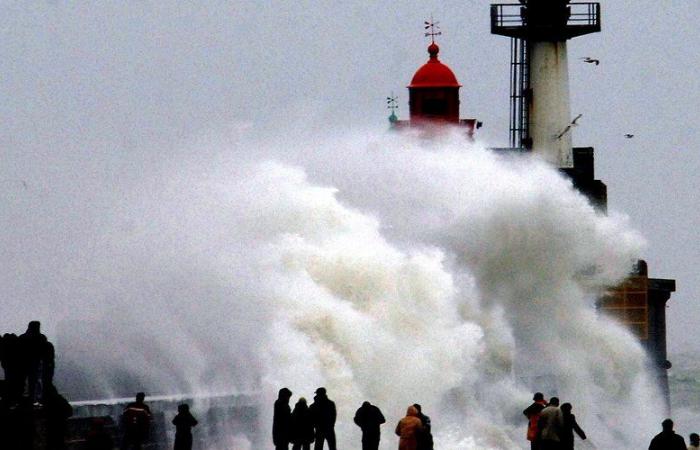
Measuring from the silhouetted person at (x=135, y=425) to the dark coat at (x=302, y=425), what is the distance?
7.07 feet

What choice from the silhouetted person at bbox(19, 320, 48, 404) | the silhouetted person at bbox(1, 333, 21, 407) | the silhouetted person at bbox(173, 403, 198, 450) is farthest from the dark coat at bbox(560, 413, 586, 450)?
the silhouetted person at bbox(1, 333, 21, 407)

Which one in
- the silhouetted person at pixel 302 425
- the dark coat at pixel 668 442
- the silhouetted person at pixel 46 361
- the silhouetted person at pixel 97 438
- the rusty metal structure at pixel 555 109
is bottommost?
the silhouetted person at pixel 97 438

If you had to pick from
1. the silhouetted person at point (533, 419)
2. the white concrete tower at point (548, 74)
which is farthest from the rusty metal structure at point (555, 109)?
the silhouetted person at point (533, 419)

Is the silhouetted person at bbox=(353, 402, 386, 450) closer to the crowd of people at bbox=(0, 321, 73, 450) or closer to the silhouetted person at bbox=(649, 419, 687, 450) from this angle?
the silhouetted person at bbox=(649, 419, 687, 450)

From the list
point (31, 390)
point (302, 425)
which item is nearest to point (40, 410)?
point (31, 390)

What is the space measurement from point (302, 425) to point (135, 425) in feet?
8.06

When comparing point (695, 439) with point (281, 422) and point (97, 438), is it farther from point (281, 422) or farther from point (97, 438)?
point (97, 438)

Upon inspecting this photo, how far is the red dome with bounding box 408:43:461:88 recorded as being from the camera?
4312 cm

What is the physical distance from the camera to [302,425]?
2094 centimetres

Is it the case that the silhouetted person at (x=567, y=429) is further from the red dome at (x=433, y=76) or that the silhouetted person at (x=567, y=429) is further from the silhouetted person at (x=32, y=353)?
the red dome at (x=433, y=76)

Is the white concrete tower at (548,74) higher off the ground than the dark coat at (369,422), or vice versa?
the white concrete tower at (548,74)

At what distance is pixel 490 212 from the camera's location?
3412 centimetres

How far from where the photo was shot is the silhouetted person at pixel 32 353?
60.3 ft

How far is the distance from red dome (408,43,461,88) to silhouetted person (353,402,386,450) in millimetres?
22642
